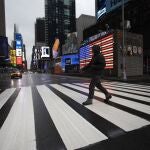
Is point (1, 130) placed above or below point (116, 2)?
below

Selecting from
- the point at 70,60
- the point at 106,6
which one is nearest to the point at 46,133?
the point at 106,6

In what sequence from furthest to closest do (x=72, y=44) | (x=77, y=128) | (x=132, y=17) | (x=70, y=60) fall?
(x=72, y=44), (x=70, y=60), (x=132, y=17), (x=77, y=128)

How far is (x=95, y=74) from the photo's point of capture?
24.3 ft

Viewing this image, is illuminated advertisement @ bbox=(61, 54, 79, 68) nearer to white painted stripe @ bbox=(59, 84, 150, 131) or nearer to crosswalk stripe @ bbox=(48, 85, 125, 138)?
white painted stripe @ bbox=(59, 84, 150, 131)

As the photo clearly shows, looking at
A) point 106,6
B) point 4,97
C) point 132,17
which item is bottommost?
point 4,97

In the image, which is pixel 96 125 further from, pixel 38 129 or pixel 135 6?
pixel 135 6

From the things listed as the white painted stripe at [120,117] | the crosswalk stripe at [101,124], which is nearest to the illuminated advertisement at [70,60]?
the white painted stripe at [120,117]

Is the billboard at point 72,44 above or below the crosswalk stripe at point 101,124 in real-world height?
above

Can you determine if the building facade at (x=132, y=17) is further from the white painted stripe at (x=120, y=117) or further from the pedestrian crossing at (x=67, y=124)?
the pedestrian crossing at (x=67, y=124)

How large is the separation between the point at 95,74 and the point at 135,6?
146 ft

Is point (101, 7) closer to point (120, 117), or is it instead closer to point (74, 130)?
point (120, 117)

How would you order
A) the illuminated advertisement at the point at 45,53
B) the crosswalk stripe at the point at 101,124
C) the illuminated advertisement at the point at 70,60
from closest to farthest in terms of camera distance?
the crosswalk stripe at the point at 101,124 < the illuminated advertisement at the point at 70,60 < the illuminated advertisement at the point at 45,53

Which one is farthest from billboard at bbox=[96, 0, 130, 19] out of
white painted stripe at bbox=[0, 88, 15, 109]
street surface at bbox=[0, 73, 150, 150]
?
street surface at bbox=[0, 73, 150, 150]

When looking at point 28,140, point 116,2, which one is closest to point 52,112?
point 28,140
